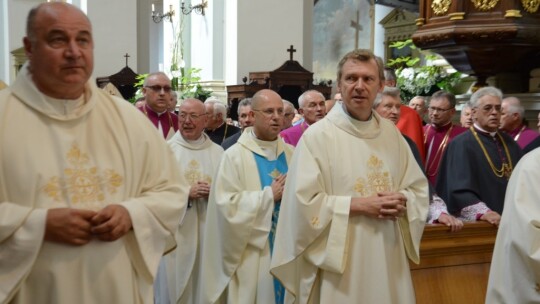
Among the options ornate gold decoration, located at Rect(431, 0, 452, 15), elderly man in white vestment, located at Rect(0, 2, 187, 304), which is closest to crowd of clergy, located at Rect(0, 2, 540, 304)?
elderly man in white vestment, located at Rect(0, 2, 187, 304)

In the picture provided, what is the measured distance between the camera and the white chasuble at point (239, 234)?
539 cm

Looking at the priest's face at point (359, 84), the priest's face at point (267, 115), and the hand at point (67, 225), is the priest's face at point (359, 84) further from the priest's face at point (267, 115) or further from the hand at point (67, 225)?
the hand at point (67, 225)

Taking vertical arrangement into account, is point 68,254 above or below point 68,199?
below

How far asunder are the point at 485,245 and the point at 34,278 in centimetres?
320

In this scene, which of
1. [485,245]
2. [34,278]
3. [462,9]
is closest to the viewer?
[34,278]

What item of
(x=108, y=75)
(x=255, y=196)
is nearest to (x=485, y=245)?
(x=255, y=196)

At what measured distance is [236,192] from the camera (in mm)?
5496

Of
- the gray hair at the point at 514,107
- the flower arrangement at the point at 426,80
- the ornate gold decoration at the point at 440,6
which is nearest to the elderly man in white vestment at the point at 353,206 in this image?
the gray hair at the point at 514,107

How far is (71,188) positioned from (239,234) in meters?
2.64

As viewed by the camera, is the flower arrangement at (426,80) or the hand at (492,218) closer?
the hand at (492,218)

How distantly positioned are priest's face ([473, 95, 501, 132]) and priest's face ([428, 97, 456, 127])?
150 cm

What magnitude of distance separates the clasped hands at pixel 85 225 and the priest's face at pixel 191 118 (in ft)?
11.9

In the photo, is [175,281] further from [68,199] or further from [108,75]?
[108,75]

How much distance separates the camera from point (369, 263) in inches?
161
